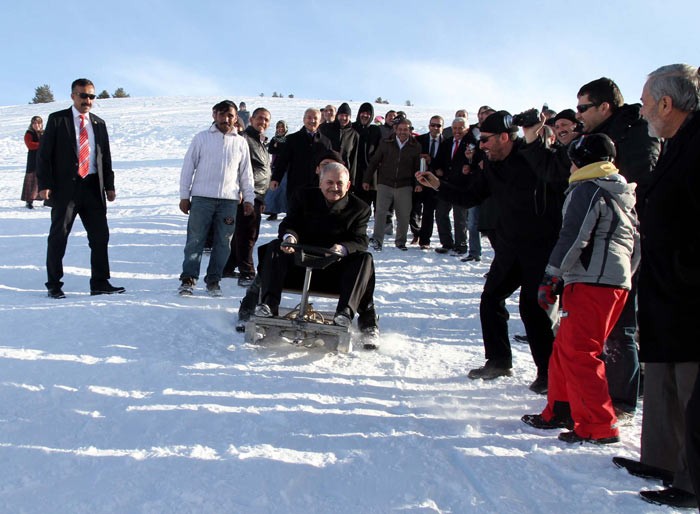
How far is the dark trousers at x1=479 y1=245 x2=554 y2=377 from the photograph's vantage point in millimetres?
4348

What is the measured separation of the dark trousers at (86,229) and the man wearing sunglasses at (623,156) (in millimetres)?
5109

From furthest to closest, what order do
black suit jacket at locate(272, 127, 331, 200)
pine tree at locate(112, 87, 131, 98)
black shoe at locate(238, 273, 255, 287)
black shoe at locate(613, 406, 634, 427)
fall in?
1. pine tree at locate(112, 87, 131, 98)
2. black suit jacket at locate(272, 127, 331, 200)
3. black shoe at locate(238, 273, 255, 287)
4. black shoe at locate(613, 406, 634, 427)

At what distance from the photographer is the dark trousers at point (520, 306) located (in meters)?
4.35

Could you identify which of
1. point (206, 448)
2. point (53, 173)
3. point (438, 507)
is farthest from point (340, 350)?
point (53, 173)

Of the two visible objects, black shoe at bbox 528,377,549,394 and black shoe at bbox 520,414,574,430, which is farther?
black shoe at bbox 528,377,549,394

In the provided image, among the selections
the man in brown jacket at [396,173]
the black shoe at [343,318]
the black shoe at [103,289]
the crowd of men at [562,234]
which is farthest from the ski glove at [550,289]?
the man in brown jacket at [396,173]

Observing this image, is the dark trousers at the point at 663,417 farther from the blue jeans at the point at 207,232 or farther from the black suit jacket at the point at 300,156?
the black suit jacket at the point at 300,156

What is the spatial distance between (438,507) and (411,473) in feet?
1.02

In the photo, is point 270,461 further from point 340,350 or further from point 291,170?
point 291,170

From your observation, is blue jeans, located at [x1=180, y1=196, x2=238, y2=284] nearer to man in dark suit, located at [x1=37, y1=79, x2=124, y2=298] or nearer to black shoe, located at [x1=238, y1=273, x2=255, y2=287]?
black shoe, located at [x1=238, y1=273, x2=255, y2=287]

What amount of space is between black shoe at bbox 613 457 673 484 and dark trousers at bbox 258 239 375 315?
2424 mm

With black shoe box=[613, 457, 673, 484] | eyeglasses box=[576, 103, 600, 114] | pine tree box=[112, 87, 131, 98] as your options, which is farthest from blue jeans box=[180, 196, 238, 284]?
pine tree box=[112, 87, 131, 98]

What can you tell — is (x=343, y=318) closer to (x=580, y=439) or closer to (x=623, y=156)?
(x=580, y=439)

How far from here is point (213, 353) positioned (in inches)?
188
